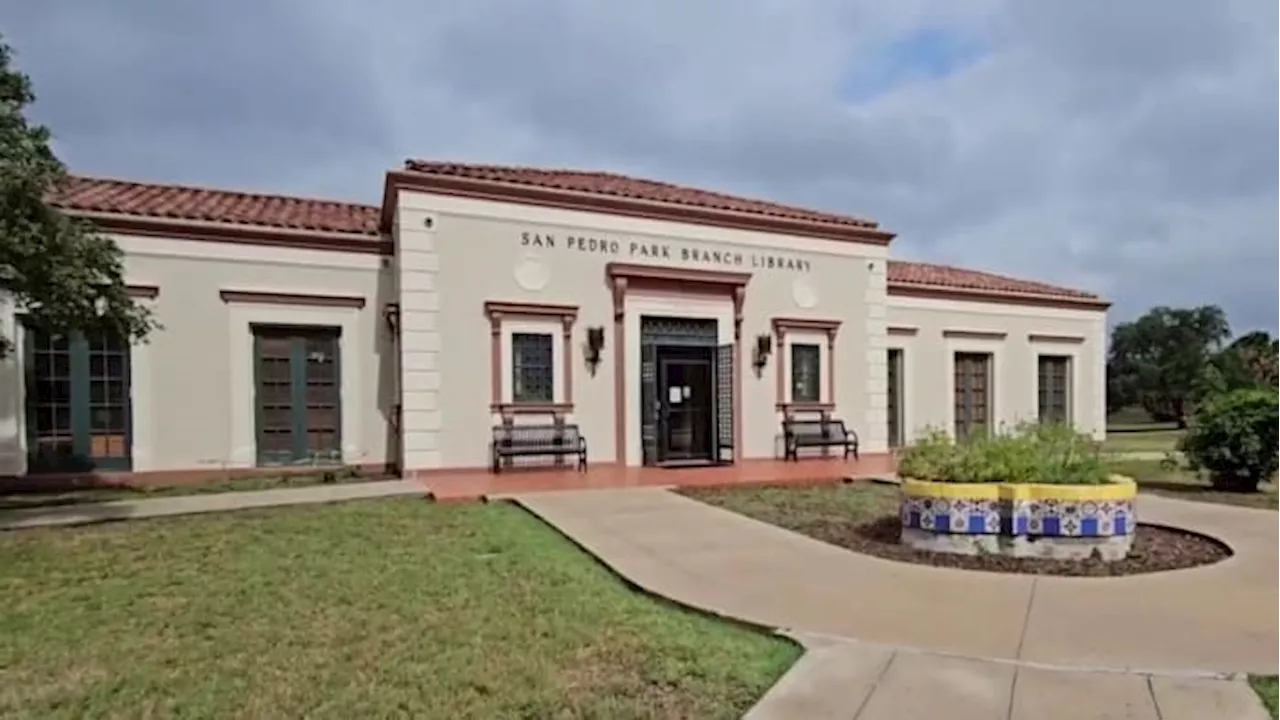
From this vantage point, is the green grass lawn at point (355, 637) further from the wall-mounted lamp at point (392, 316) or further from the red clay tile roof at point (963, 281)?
the red clay tile roof at point (963, 281)

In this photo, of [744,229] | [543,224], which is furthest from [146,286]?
[744,229]

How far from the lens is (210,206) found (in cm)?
1534

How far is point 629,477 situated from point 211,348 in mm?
7314

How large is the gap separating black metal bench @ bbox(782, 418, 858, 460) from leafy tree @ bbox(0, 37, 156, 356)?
1153cm

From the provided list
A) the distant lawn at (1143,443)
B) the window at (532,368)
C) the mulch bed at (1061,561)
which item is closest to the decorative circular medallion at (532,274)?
the window at (532,368)

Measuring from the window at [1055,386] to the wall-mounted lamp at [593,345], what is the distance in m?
13.8

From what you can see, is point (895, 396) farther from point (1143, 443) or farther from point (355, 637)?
Answer: point (355, 637)

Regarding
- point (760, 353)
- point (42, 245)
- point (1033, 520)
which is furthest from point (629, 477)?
point (42, 245)

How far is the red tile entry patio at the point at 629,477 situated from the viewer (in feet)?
39.3

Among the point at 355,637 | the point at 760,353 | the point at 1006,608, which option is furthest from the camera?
the point at 760,353

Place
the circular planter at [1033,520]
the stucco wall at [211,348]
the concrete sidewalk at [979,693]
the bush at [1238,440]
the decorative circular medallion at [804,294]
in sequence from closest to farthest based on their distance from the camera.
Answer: the concrete sidewalk at [979,693], the circular planter at [1033,520], the bush at [1238,440], the stucco wall at [211,348], the decorative circular medallion at [804,294]

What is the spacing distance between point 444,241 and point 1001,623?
11.0 meters

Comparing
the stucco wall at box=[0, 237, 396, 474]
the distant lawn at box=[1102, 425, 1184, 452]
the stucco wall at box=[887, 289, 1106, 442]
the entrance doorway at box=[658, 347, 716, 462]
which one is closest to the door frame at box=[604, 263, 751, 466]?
the entrance doorway at box=[658, 347, 716, 462]

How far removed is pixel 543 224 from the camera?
14.9 meters
